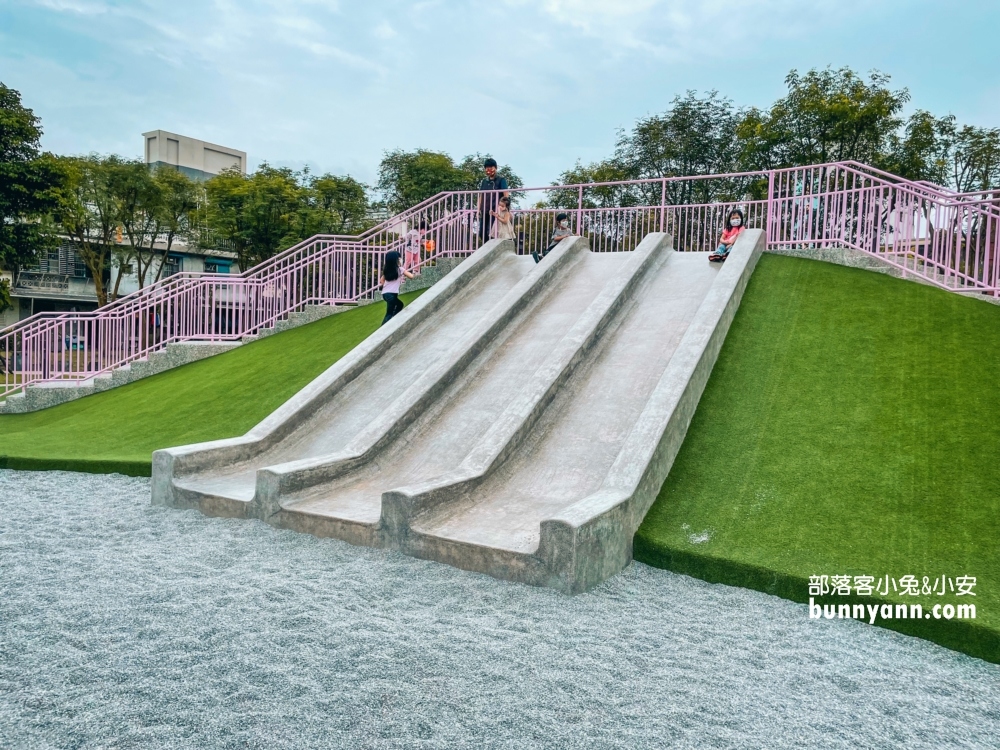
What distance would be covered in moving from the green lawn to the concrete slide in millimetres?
419

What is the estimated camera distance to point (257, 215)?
31.2m

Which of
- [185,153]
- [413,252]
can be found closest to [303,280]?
[413,252]

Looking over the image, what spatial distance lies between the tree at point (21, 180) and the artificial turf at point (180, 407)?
37.0ft

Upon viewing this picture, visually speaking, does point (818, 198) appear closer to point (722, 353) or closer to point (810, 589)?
point (722, 353)

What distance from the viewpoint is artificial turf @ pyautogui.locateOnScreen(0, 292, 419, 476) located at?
9.19m

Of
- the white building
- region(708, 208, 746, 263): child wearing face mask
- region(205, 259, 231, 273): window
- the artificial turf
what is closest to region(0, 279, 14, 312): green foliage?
the artificial turf

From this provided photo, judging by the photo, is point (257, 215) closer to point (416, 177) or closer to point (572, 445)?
point (416, 177)

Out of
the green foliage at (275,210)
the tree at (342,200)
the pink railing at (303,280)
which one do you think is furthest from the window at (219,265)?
the pink railing at (303,280)

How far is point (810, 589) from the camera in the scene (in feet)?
15.2

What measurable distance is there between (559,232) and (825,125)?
16332 millimetres

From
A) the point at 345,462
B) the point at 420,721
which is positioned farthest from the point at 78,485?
the point at 420,721

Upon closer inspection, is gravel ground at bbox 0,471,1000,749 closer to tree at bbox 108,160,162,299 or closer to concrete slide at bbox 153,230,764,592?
concrete slide at bbox 153,230,764,592

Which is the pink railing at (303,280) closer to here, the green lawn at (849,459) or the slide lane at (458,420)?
the slide lane at (458,420)

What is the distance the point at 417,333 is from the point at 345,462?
389cm
